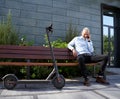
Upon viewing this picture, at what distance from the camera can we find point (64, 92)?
6.23 metres

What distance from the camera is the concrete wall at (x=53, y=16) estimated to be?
418 inches

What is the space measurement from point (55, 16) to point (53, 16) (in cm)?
9

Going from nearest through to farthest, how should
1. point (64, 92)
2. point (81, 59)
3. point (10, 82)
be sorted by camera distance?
point (64, 92) < point (10, 82) < point (81, 59)

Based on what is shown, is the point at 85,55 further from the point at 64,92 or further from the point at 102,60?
the point at 64,92

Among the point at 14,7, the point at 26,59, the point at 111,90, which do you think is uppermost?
the point at 14,7

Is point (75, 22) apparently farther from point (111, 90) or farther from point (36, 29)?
point (111, 90)

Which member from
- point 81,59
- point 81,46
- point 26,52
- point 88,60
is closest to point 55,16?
point 81,46

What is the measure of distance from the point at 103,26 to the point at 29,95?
8.91 meters

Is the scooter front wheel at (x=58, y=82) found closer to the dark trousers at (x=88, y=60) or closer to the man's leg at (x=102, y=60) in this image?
the dark trousers at (x=88, y=60)

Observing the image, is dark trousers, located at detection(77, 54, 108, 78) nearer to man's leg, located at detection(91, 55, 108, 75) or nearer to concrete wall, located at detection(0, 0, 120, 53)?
man's leg, located at detection(91, 55, 108, 75)

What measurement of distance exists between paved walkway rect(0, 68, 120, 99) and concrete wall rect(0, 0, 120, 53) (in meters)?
4.04

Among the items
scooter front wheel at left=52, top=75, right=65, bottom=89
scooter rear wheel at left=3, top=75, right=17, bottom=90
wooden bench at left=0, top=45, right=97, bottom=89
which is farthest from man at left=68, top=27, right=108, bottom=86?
scooter rear wheel at left=3, top=75, right=17, bottom=90

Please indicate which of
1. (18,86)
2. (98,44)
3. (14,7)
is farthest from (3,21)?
(98,44)

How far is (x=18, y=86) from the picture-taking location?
686 centimetres
